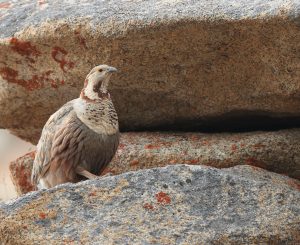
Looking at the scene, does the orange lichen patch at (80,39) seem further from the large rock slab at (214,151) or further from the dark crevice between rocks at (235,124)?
the dark crevice between rocks at (235,124)

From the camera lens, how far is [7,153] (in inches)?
705

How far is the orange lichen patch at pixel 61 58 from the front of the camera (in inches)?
385

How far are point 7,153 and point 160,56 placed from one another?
888cm

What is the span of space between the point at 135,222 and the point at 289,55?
2.18m

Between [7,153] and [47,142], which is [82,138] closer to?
[47,142]

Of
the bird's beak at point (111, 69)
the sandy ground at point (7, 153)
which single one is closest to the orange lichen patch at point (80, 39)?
the bird's beak at point (111, 69)

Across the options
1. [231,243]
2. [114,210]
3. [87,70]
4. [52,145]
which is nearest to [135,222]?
[114,210]

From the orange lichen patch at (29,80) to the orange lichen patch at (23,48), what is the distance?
24 centimetres

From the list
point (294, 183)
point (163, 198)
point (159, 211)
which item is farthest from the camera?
point (294, 183)

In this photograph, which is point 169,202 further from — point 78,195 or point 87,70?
point 87,70

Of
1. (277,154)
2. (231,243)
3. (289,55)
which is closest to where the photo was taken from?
(231,243)

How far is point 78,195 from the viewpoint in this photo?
25.8ft

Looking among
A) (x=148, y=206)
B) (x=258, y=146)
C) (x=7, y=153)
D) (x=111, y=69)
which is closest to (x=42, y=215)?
(x=148, y=206)

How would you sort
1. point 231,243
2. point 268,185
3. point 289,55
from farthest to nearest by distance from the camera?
point 289,55 < point 268,185 < point 231,243
